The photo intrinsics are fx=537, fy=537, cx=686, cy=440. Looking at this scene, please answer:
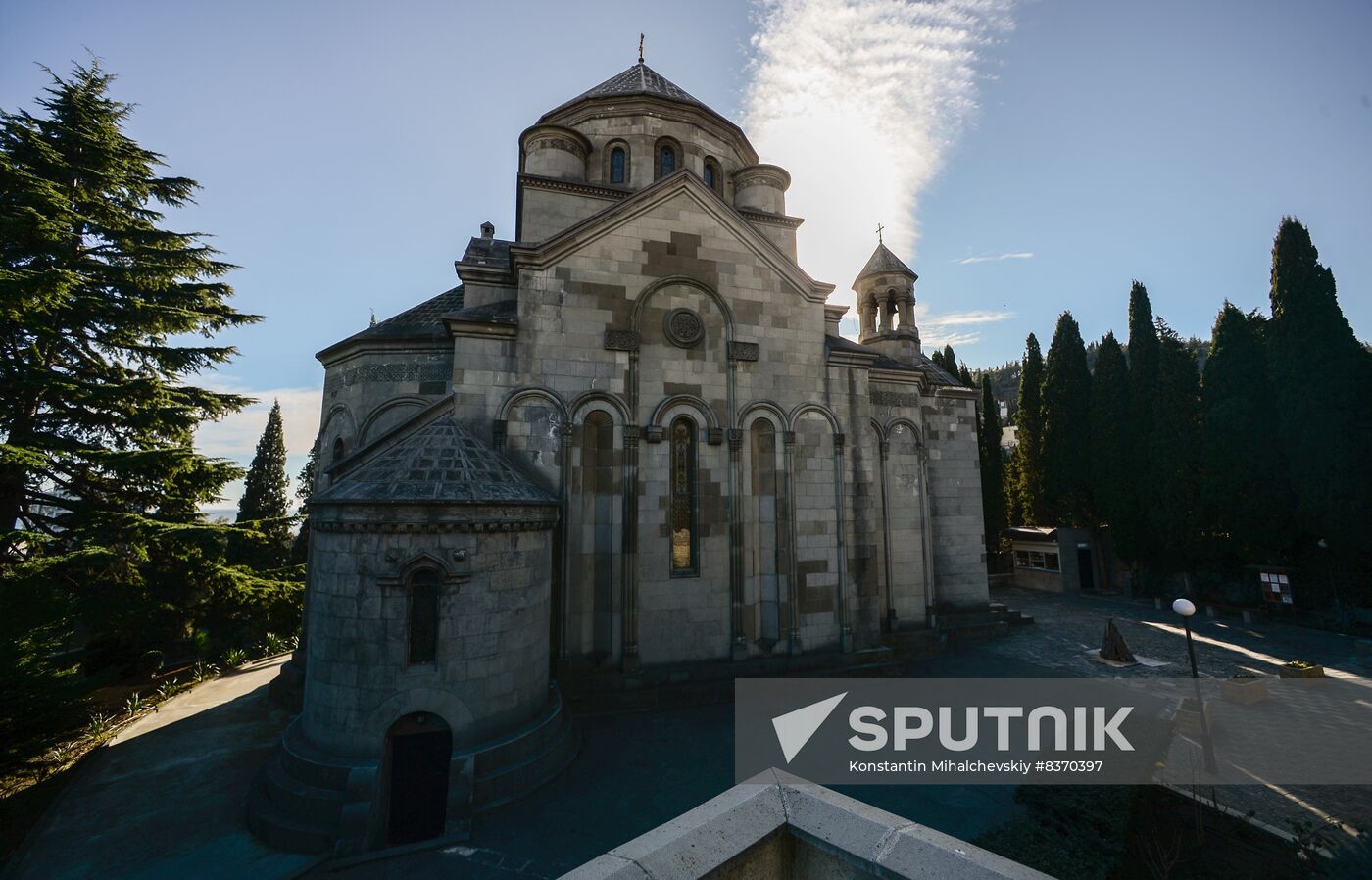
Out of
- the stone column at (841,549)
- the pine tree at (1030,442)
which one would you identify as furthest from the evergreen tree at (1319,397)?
the stone column at (841,549)

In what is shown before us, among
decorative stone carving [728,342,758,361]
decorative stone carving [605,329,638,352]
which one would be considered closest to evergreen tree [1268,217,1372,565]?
decorative stone carving [728,342,758,361]

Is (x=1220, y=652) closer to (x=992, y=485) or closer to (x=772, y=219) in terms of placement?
(x=992, y=485)

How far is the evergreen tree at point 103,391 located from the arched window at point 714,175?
48.5 feet

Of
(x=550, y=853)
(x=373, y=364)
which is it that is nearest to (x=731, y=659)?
(x=550, y=853)

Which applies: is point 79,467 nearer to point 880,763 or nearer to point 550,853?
point 550,853

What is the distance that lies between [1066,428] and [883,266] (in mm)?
16805

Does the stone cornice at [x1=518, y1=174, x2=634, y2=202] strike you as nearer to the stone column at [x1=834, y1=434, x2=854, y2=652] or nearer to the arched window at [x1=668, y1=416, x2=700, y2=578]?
the arched window at [x1=668, y1=416, x2=700, y2=578]

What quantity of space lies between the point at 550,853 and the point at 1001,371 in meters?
112

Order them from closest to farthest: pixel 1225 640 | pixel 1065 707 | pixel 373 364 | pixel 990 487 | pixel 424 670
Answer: pixel 424 670 → pixel 1065 707 → pixel 373 364 → pixel 1225 640 → pixel 990 487

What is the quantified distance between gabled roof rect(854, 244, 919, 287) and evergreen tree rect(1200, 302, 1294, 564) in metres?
14.6

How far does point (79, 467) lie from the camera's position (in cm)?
1308

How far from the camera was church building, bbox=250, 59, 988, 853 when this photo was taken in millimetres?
7656

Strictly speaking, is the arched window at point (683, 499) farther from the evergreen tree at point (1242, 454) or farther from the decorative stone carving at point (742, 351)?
the evergreen tree at point (1242, 454)

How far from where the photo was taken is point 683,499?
1138cm
